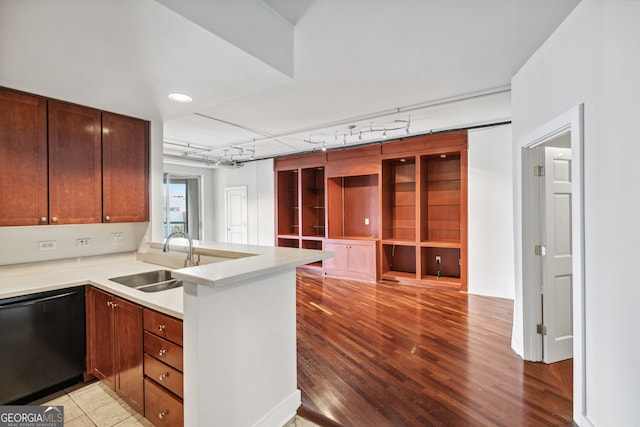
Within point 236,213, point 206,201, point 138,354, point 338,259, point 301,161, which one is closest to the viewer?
point 138,354

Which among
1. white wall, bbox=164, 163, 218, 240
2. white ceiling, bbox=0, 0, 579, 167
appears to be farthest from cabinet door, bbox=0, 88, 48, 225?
white wall, bbox=164, 163, 218, 240

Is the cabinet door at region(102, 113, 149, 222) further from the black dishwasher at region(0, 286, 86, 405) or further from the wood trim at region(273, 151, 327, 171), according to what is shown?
the wood trim at region(273, 151, 327, 171)

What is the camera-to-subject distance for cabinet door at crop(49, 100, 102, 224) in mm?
2656

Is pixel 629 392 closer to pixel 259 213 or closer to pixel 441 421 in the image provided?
pixel 441 421

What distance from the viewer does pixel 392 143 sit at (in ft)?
18.2

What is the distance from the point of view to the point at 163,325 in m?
1.73

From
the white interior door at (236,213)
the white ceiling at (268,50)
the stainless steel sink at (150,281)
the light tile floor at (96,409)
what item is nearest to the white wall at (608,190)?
the white ceiling at (268,50)

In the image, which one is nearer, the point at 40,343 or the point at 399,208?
the point at 40,343

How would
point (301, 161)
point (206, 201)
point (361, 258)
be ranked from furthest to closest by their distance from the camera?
point (206, 201), point (301, 161), point (361, 258)

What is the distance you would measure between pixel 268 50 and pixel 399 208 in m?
4.56

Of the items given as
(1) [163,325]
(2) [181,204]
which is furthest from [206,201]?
(1) [163,325]

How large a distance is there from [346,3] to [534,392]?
120 inches

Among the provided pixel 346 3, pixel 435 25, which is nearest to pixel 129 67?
pixel 346 3

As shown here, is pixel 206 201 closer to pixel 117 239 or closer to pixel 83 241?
pixel 117 239
